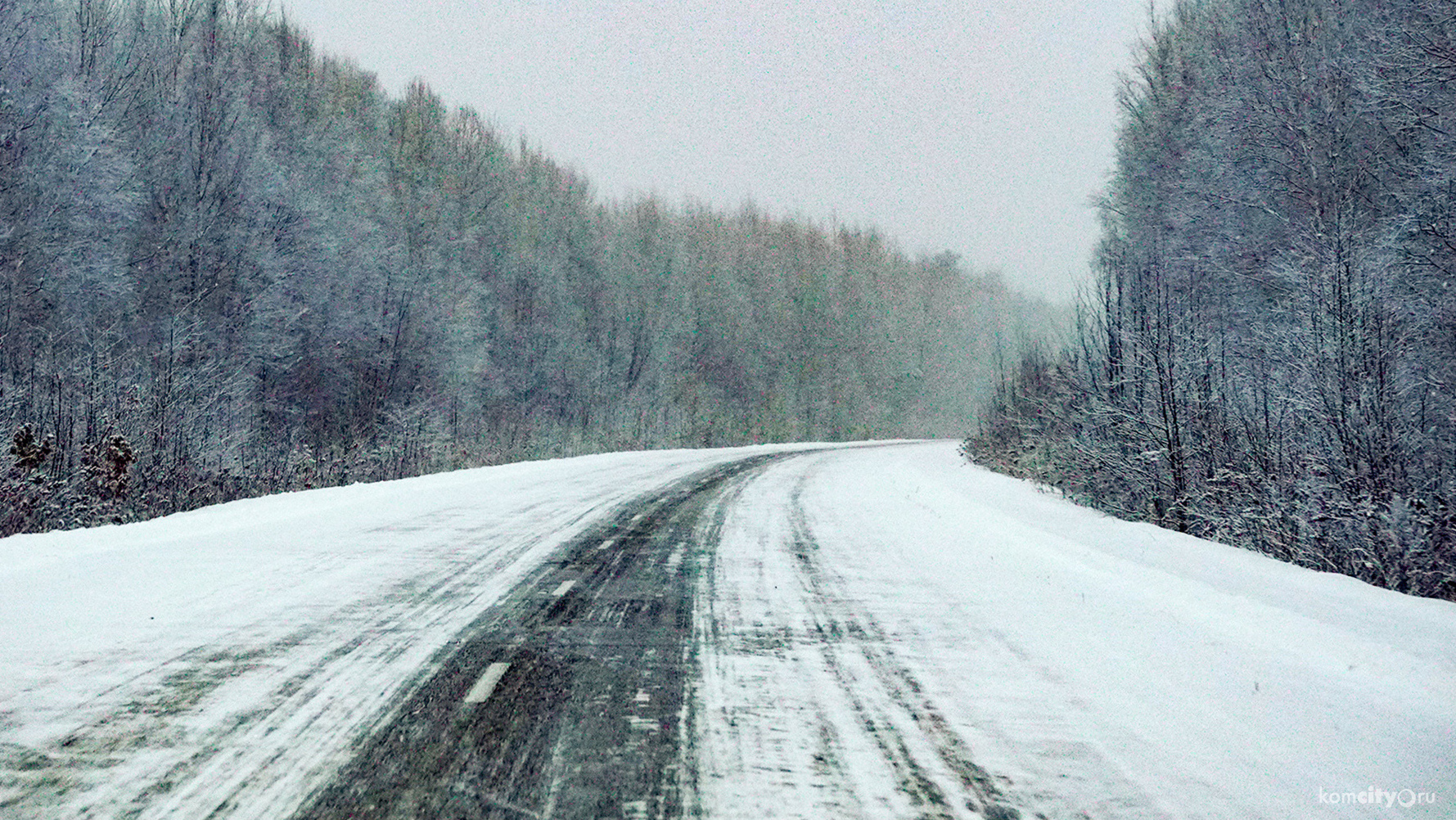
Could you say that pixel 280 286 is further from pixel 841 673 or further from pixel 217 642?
pixel 841 673

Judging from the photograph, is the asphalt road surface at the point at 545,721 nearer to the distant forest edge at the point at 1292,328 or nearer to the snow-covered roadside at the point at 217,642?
the snow-covered roadside at the point at 217,642

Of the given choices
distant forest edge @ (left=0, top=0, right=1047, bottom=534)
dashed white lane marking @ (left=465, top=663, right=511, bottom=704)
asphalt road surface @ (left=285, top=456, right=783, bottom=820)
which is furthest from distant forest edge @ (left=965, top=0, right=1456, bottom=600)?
dashed white lane marking @ (left=465, top=663, right=511, bottom=704)

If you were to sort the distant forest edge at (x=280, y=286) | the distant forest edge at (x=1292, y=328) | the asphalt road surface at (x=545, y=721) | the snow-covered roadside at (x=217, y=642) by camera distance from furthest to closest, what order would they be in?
the distant forest edge at (x=280, y=286), the distant forest edge at (x=1292, y=328), the snow-covered roadside at (x=217, y=642), the asphalt road surface at (x=545, y=721)

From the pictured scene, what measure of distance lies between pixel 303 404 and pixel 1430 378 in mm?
27472

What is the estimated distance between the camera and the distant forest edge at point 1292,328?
348 inches

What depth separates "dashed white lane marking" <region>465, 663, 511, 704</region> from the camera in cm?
418

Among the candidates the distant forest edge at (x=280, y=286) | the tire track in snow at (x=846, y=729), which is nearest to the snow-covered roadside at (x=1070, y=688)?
the tire track in snow at (x=846, y=729)

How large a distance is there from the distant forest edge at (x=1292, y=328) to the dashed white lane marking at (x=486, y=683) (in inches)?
293

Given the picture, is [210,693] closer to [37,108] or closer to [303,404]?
[37,108]

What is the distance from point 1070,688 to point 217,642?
504 cm

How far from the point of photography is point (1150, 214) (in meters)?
25.6

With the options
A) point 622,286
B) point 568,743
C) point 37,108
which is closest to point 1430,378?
point 568,743

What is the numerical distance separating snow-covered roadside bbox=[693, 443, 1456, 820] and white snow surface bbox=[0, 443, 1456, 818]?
2 centimetres

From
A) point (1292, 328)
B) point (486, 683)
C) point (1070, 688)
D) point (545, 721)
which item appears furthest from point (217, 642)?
point (1292, 328)
